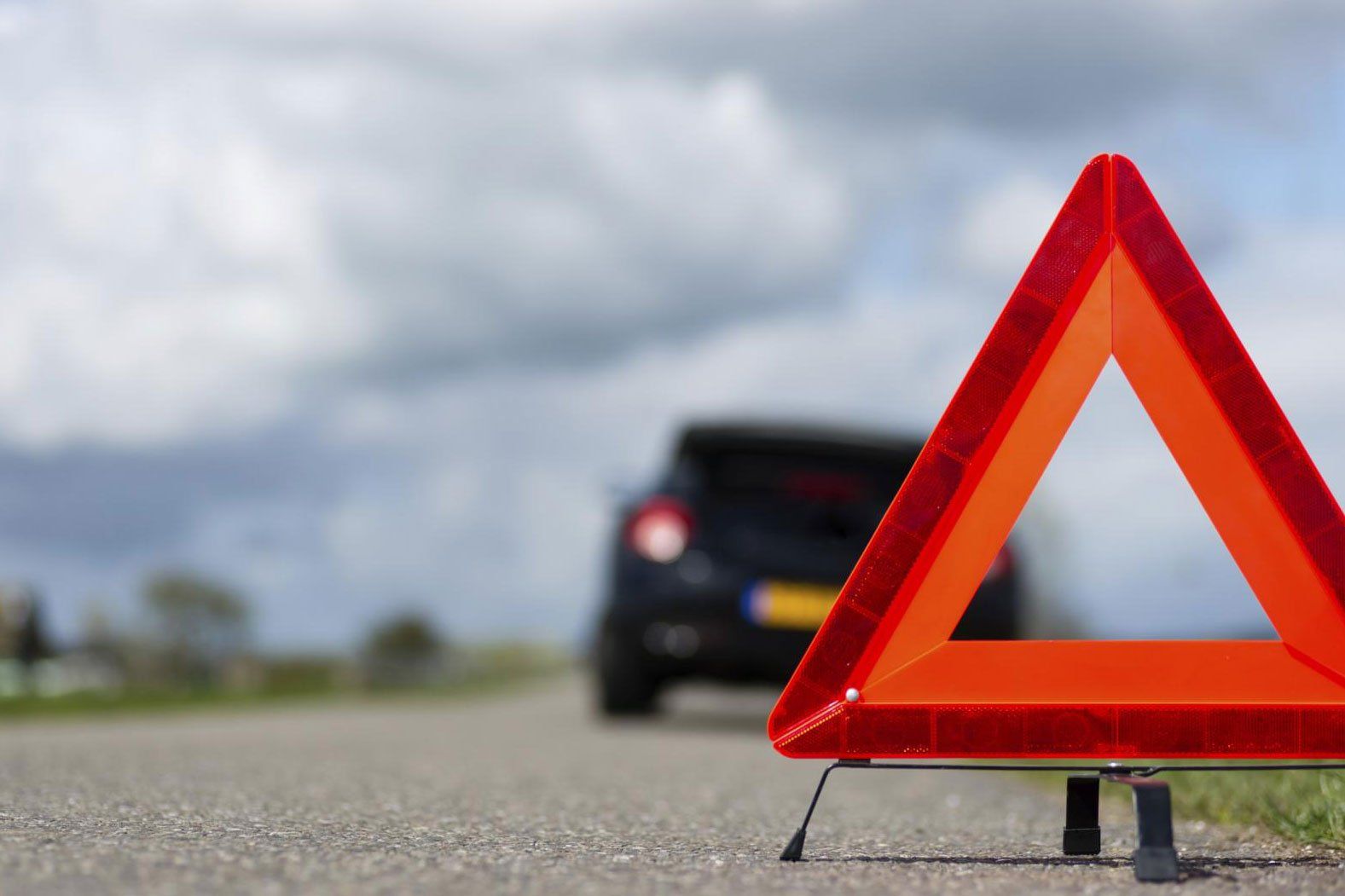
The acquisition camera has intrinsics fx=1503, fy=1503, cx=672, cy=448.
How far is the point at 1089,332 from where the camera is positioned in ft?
11.2

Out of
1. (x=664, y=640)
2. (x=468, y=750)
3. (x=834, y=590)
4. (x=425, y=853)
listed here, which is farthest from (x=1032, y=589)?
(x=425, y=853)

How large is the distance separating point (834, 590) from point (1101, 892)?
5.48m

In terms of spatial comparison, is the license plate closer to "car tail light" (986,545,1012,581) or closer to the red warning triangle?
"car tail light" (986,545,1012,581)

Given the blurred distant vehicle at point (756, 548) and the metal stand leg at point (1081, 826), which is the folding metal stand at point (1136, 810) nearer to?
the metal stand leg at point (1081, 826)

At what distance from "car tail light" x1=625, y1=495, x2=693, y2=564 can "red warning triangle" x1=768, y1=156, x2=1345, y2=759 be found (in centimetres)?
523

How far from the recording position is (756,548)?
8.52 metres

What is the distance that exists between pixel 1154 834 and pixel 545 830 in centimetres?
163

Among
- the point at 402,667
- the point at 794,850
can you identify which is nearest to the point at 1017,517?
the point at 794,850

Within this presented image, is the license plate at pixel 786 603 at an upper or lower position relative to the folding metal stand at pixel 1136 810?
upper

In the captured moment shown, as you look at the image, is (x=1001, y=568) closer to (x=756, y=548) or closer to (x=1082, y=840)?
(x=756, y=548)

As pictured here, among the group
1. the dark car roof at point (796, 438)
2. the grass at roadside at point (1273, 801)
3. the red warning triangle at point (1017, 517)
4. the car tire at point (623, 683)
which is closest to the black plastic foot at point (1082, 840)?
the red warning triangle at point (1017, 517)

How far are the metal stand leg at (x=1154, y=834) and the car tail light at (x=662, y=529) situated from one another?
5622mm

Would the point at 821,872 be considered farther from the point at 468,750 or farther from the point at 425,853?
the point at 468,750

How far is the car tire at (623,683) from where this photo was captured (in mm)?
9234
